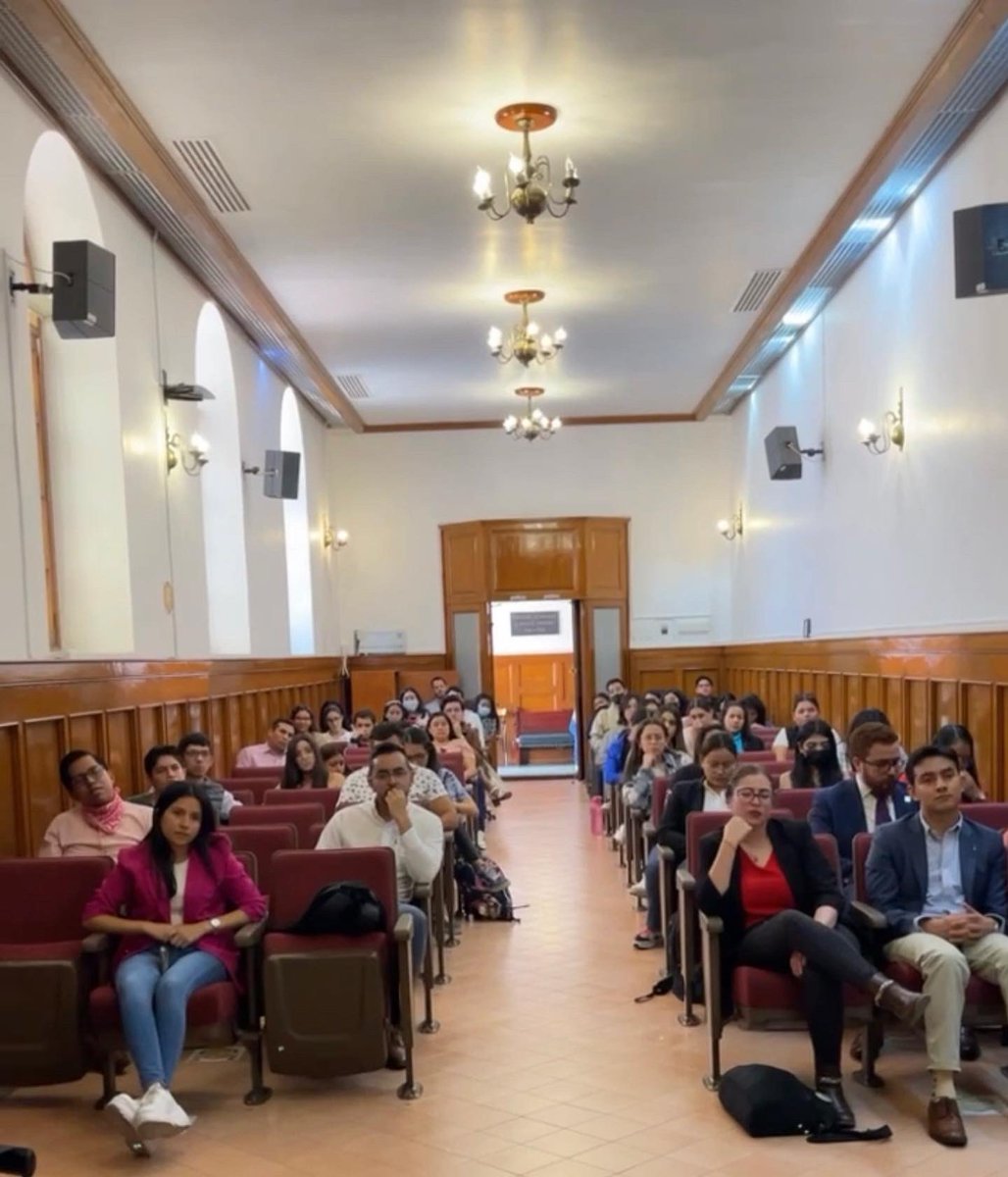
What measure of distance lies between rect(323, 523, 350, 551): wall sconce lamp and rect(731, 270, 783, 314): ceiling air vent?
636cm

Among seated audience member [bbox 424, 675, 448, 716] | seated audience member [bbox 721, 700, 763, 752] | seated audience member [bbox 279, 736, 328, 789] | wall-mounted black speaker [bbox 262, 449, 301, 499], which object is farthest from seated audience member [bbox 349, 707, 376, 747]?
seated audience member [bbox 721, 700, 763, 752]

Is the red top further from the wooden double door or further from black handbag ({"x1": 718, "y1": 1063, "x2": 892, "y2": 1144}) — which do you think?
the wooden double door

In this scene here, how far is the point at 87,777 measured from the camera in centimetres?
507

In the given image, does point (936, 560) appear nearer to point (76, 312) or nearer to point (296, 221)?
point (296, 221)

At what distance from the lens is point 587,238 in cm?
892

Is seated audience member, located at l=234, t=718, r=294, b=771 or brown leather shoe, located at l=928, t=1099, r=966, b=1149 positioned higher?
seated audience member, located at l=234, t=718, r=294, b=771

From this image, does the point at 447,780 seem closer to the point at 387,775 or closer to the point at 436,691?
the point at 387,775

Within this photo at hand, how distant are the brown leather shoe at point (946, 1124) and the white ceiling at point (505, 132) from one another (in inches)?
184

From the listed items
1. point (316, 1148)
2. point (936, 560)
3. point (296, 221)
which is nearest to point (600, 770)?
point (936, 560)

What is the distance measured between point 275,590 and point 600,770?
363 cm

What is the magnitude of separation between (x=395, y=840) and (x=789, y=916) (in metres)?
1.65

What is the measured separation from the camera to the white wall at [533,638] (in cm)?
1884

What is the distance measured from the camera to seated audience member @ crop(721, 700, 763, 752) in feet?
28.1

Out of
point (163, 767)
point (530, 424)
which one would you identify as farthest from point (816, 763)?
point (530, 424)
